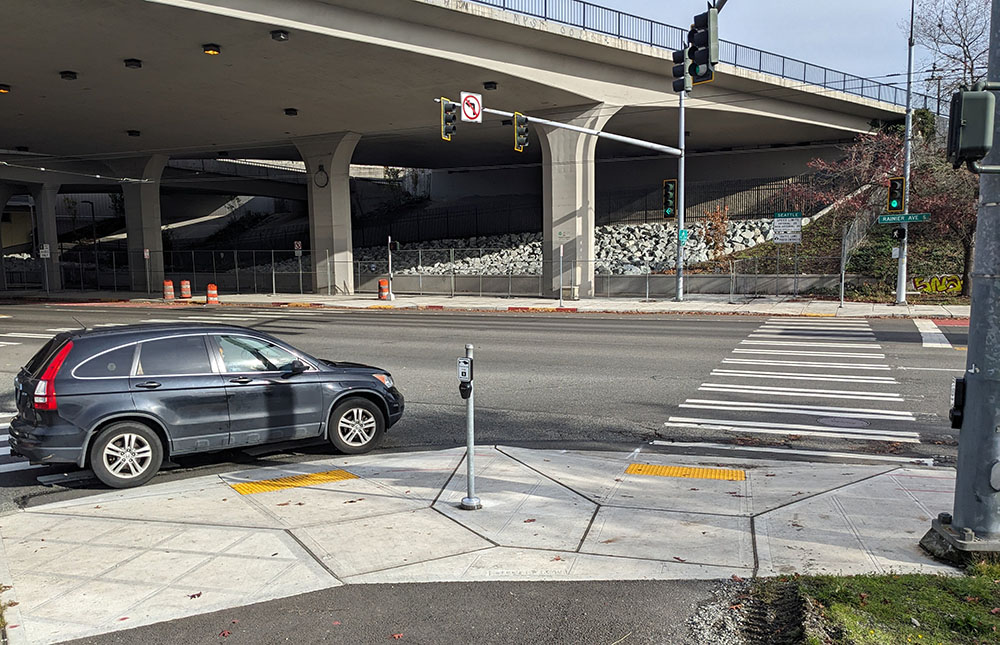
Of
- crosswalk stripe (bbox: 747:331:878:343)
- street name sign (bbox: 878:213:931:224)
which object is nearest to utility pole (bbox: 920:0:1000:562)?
crosswalk stripe (bbox: 747:331:878:343)

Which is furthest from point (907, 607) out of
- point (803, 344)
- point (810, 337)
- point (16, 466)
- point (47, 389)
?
point (810, 337)

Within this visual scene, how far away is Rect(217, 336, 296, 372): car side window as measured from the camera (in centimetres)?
859

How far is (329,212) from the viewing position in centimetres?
4141

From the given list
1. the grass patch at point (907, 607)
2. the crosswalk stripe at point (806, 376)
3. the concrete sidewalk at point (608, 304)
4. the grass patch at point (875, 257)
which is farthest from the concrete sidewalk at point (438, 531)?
the grass patch at point (875, 257)

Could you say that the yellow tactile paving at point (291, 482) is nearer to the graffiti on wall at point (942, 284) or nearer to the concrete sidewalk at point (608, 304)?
the concrete sidewalk at point (608, 304)

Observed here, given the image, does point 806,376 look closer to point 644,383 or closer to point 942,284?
point 644,383

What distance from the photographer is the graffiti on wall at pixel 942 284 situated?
2933cm

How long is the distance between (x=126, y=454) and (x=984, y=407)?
312 inches

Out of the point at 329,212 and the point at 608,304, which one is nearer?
the point at 608,304

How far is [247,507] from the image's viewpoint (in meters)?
6.96

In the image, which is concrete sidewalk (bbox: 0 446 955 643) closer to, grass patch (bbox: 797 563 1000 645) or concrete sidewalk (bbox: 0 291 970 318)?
grass patch (bbox: 797 563 1000 645)

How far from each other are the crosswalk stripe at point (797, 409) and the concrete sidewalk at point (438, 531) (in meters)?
2.81

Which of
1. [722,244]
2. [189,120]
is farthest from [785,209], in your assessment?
[189,120]

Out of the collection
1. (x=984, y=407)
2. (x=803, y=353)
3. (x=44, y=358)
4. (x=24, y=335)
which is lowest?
(x=803, y=353)
